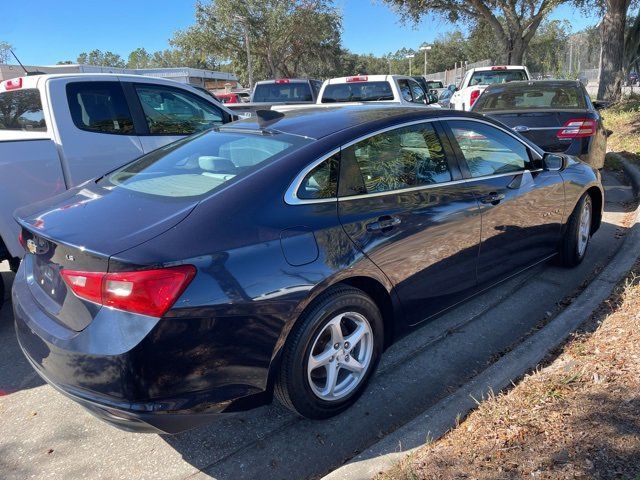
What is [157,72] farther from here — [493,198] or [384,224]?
[384,224]

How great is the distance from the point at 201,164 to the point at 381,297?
1.36m

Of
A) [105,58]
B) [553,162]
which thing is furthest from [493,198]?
[105,58]

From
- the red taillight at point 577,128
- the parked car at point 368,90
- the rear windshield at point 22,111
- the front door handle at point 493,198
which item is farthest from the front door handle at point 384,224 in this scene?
the parked car at point 368,90

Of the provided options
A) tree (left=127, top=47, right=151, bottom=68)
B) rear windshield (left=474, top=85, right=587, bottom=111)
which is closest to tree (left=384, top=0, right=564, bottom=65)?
rear windshield (left=474, top=85, right=587, bottom=111)

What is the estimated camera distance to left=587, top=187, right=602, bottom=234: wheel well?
5.00 metres

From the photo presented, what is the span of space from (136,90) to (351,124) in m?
3.20

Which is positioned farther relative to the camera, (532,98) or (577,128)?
(532,98)

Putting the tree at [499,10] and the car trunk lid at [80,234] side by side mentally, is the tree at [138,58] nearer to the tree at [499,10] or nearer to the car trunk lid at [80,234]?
the tree at [499,10]

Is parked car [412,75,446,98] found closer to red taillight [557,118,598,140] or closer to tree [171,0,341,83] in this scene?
red taillight [557,118,598,140]

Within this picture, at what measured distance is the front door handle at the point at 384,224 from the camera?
2908 mm

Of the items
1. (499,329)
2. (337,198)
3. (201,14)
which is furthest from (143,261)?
(201,14)

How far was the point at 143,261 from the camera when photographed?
2160mm

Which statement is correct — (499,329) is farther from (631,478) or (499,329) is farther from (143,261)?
(143,261)

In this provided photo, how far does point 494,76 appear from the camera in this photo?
15656 mm
